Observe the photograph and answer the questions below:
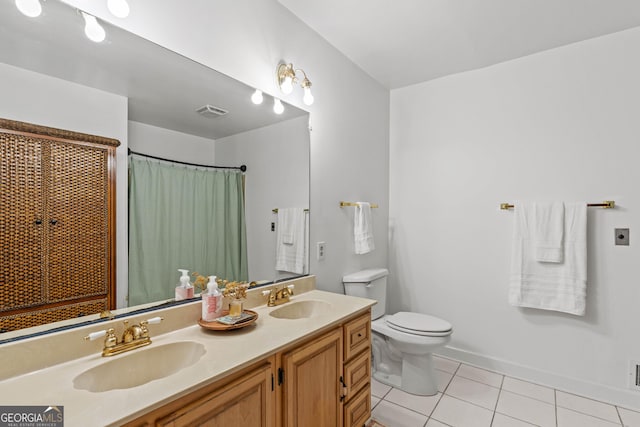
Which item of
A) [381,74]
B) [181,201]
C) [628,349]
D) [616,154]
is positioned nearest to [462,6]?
[381,74]

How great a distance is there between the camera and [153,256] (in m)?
1.32

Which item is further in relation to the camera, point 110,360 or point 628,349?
point 628,349

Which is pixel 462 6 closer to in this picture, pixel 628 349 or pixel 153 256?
pixel 153 256

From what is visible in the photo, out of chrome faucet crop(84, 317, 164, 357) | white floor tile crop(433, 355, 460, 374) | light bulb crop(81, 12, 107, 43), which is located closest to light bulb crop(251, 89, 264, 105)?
light bulb crop(81, 12, 107, 43)

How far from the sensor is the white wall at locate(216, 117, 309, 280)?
67.1 inches

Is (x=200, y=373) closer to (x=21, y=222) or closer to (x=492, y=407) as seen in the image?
(x=21, y=222)

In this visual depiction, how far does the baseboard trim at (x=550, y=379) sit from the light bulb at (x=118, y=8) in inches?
122

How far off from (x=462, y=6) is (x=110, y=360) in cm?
244

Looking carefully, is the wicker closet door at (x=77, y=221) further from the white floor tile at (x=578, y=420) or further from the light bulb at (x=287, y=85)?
the white floor tile at (x=578, y=420)

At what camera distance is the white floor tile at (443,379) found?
2.25m

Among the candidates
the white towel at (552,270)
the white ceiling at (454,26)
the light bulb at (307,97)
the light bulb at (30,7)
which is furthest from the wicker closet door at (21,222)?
the white towel at (552,270)

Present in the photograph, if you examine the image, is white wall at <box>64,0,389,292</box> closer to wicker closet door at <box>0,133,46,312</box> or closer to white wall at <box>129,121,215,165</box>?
white wall at <box>129,121,215,165</box>

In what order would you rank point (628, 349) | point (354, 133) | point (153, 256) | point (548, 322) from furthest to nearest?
point (354, 133) → point (548, 322) → point (628, 349) → point (153, 256)

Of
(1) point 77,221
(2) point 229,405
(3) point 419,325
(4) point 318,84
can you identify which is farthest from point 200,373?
(4) point 318,84
